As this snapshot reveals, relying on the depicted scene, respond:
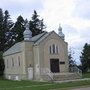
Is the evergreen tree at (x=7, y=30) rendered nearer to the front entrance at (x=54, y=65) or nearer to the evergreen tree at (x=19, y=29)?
the evergreen tree at (x=19, y=29)

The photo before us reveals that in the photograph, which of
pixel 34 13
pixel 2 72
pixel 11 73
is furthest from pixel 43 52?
pixel 34 13

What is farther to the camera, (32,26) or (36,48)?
(32,26)

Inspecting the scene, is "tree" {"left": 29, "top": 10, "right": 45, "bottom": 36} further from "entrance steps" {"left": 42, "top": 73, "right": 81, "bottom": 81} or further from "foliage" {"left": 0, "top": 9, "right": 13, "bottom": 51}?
"entrance steps" {"left": 42, "top": 73, "right": 81, "bottom": 81}

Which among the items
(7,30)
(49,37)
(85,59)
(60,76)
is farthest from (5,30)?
(60,76)

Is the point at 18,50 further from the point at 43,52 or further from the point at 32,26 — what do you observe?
the point at 32,26

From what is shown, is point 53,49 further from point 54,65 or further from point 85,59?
point 85,59

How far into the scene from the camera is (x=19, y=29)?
101 meters

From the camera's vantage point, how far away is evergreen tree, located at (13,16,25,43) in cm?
9950

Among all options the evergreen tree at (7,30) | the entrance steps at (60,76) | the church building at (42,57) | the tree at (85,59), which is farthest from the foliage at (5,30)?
the entrance steps at (60,76)

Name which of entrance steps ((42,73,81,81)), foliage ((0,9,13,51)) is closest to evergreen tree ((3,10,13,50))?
foliage ((0,9,13,51))

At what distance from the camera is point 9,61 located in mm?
A: 72188

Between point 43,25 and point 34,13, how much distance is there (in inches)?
206

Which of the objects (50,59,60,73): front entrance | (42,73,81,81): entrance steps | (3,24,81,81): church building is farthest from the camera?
(50,59,60,73): front entrance

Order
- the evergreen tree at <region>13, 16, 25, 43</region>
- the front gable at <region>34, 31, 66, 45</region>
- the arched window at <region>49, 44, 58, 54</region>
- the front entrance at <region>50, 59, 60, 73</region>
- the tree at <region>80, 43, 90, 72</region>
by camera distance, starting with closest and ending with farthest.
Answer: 1. the front gable at <region>34, 31, 66, 45</region>
2. the front entrance at <region>50, 59, 60, 73</region>
3. the arched window at <region>49, 44, 58, 54</region>
4. the tree at <region>80, 43, 90, 72</region>
5. the evergreen tree at <region>13, 16, 25, 43</region>
